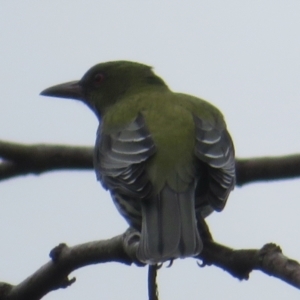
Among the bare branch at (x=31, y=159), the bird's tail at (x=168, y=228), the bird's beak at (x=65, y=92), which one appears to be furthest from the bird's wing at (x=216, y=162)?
the bird's beak at (x=65, y=92)

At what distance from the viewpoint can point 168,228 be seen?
5102 mm

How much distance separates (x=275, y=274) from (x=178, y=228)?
1.25m

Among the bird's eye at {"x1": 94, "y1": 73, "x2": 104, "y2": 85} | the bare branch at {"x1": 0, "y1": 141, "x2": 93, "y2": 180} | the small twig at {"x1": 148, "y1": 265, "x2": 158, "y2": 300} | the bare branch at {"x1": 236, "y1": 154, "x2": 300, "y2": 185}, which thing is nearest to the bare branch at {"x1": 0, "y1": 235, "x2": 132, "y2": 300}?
the small twig at {"x1": 148, "y1": 265, "x2": 158, "y2": 300}

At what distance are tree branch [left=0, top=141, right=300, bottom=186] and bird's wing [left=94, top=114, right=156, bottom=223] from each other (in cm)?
25

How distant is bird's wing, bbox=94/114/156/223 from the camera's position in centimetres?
550

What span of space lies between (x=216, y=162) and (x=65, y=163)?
3.95 feet

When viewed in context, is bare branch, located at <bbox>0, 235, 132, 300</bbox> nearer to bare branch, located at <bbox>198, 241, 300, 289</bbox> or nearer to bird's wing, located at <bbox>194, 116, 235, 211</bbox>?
bare branch, located at <bbox>198, 241, 300, 289</bbox>

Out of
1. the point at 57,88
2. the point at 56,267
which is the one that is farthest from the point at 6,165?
the point at 57,88

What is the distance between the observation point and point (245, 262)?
423 centimetres

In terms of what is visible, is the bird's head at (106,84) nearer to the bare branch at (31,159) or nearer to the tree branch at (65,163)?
the tree branch at (65,163)

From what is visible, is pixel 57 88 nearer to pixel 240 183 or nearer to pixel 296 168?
pixel 240 183

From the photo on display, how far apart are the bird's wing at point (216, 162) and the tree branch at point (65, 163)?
8cm

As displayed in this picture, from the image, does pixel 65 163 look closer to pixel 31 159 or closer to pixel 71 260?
pixel 31 159

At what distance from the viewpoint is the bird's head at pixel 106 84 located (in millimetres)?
8266
